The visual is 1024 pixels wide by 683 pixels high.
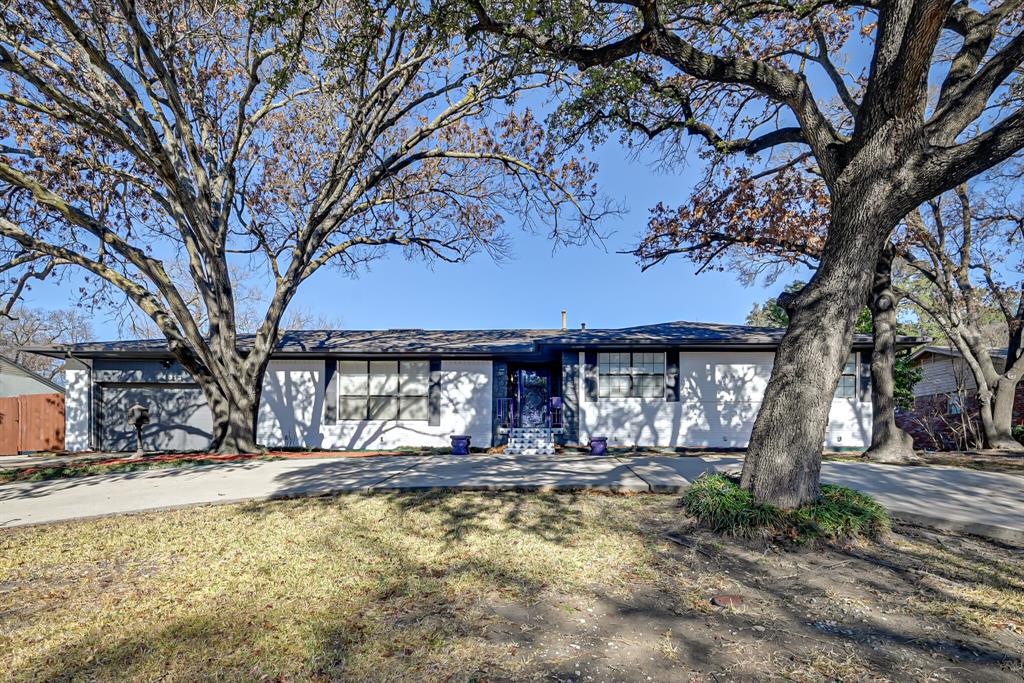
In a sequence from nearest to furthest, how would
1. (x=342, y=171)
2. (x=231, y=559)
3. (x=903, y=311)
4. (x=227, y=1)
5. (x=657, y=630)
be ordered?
(x=657, y=630), (x=231, y=559), (x=227, y=1), (x=342, y=171), (x=903, y=311)

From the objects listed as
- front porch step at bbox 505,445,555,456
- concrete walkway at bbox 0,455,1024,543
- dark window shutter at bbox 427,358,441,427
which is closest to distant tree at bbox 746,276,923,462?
concrete walkway at bbox 0,455,1024,543

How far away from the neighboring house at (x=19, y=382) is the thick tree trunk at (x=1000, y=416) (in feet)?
96.2

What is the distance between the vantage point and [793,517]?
4082 mm

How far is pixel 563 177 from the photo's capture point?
9727mm

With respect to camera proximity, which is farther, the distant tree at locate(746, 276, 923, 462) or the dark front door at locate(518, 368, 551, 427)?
the dark front door at locate(518, 368, 551, 427)

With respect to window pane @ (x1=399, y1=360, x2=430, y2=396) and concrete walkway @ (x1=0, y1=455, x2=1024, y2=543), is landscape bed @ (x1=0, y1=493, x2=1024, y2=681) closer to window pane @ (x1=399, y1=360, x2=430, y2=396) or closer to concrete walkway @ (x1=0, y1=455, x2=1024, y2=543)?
concrete walkway @ (x1=0, y1=455, x2=1024, y2=543)

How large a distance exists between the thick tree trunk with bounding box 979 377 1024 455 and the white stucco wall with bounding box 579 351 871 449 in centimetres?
274

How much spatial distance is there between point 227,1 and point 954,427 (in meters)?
18.8

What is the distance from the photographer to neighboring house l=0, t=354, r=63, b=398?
60.1 feet

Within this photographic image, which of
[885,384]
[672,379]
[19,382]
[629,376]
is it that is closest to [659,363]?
[672,379]

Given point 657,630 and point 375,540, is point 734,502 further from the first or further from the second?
point 375,540

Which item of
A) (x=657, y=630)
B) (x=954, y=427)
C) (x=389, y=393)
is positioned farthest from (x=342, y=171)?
(x=954, y=427)

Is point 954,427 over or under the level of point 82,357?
under

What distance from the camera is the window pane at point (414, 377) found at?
41.6 ft
